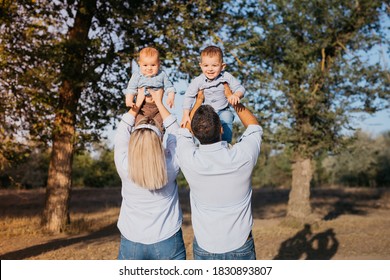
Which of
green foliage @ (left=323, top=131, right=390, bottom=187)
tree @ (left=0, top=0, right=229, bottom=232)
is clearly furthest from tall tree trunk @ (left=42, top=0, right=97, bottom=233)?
green foliage @ (left=323, top=131, right=390, bottom=187)

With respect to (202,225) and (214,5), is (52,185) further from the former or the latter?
(202,225)

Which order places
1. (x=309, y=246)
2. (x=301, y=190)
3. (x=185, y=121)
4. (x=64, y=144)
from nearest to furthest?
(x=185, y=121) < (x=309, y=246) < (x=64, y=144) < (x=301, y=190)

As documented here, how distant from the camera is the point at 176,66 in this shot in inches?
513

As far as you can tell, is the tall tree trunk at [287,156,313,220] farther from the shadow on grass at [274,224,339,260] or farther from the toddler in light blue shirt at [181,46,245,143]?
the toddler in light blue shirt at [181,46,245,143]

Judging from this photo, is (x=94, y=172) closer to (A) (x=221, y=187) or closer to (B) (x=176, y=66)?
(B) (x=176, y=66)

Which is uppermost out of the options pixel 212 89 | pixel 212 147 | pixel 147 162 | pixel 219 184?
pixel 212 89

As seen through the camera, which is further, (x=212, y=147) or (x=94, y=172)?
(x=94, y=172)

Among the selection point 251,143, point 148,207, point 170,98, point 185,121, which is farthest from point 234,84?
point 148,207

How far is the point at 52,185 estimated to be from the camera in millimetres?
14703

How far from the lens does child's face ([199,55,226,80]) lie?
503cm

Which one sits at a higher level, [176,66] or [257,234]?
[176,66]

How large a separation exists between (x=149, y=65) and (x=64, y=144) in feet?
33.1

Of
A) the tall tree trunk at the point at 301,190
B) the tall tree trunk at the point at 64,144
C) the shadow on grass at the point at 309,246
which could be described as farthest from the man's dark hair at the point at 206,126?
the tall tree trunk at the point at 301,190

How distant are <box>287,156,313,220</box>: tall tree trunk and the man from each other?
1505cm
